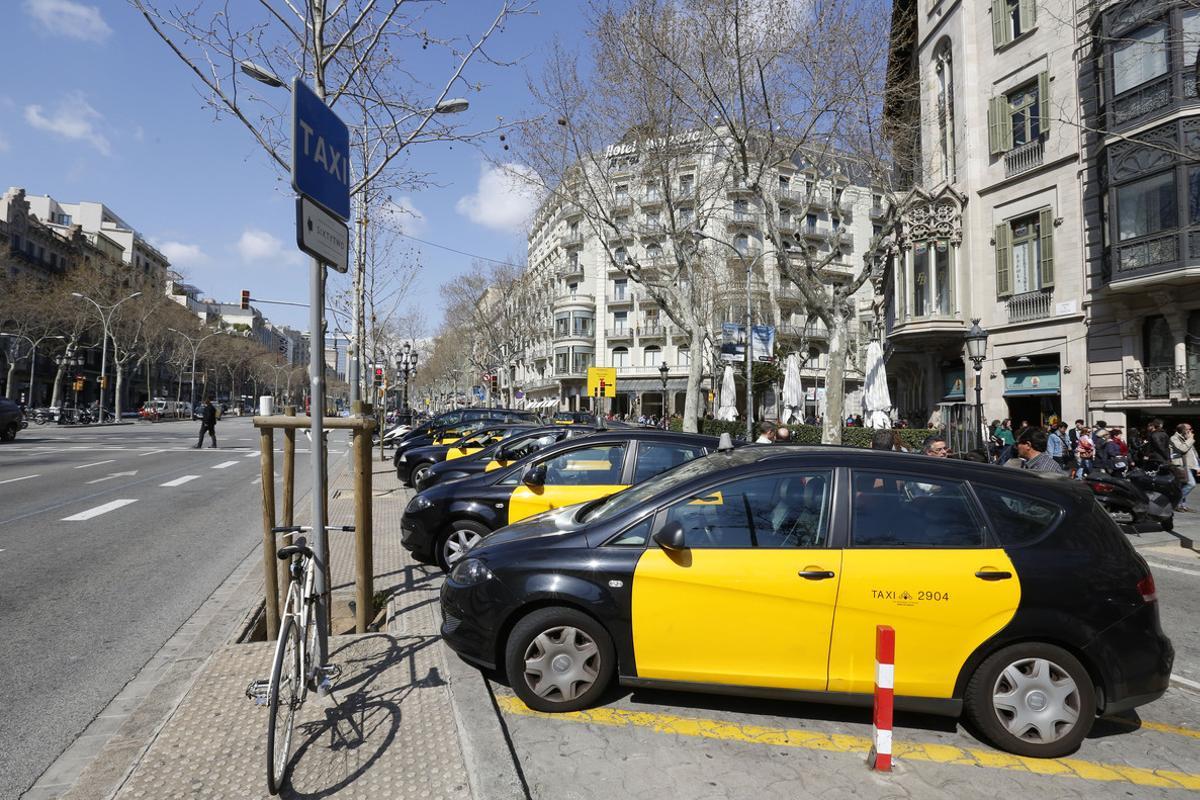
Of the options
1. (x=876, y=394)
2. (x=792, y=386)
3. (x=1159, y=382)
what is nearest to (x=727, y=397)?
(x=792, y=386)

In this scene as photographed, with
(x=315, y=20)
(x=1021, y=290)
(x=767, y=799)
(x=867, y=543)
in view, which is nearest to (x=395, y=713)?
(x=767, y=799)

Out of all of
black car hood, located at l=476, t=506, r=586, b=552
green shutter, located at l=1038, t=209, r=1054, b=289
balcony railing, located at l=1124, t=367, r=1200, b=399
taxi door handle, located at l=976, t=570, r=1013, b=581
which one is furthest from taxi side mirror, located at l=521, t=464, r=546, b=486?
green shutter, located at l=1038, t=209, r=1054, b=289

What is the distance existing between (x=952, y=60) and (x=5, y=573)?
28.8 m

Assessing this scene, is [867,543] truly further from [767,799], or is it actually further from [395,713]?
[395,713]

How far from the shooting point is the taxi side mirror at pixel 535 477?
6.71 m

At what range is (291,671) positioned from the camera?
3.18m

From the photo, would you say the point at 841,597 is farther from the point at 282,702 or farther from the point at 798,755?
the point at 282,702

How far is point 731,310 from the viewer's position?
41281 mm

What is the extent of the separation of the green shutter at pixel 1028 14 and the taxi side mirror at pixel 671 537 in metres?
24.5

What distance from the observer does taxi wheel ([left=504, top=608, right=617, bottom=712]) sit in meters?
3.73

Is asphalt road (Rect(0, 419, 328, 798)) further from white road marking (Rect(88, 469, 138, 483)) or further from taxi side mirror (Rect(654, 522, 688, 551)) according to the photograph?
taxi side mirror (Rect(654, 522, 688, 551))

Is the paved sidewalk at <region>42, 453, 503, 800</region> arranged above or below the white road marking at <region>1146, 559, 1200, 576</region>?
above

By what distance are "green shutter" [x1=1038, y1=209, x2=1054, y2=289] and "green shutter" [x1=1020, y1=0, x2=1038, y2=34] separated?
5.89 meters

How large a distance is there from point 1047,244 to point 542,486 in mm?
20465
